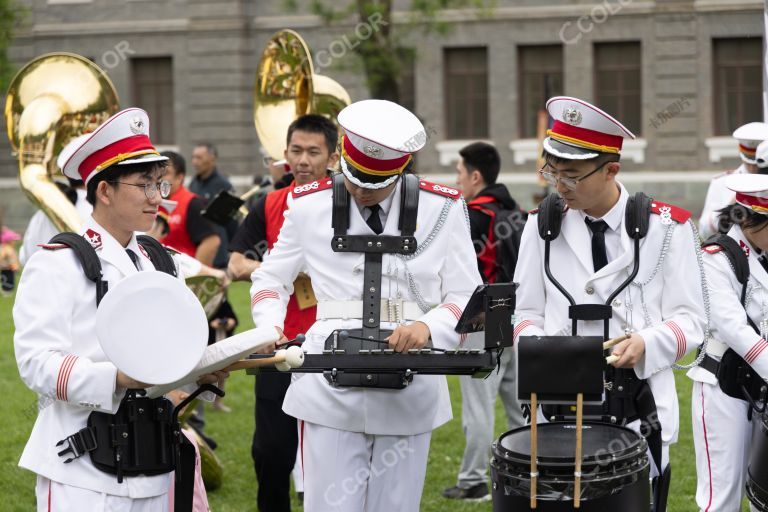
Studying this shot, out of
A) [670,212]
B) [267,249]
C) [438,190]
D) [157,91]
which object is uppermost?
[157,91]

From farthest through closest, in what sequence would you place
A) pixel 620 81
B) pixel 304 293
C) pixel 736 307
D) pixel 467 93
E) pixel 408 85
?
1. pixel 408 85
2. pixel 467 93
3. pixel 620 81
4. pixel 304 293
5. pixel 736 307

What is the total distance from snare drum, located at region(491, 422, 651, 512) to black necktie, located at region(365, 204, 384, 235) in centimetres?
102

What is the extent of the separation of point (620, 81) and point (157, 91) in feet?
37.5

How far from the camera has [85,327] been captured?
3.98 meters

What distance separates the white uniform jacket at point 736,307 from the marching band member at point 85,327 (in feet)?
8.57

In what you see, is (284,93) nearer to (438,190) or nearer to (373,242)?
(438,190)

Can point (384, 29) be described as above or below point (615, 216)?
above

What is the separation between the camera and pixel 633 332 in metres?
4.58

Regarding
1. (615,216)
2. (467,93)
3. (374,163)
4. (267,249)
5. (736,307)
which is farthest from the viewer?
(467,93)

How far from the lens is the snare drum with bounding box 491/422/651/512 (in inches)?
155

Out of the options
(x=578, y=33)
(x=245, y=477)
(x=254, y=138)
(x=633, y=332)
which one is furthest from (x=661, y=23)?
(x=633, y=332)

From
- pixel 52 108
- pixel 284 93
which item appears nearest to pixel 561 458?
pixel 284 93

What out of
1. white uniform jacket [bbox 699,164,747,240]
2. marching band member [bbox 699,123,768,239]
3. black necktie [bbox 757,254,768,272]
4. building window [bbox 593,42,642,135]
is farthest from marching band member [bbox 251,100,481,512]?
building window [bbox 593,42,642,135]

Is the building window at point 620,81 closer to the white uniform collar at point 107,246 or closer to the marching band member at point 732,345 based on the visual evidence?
the marching band member at point 732,345
